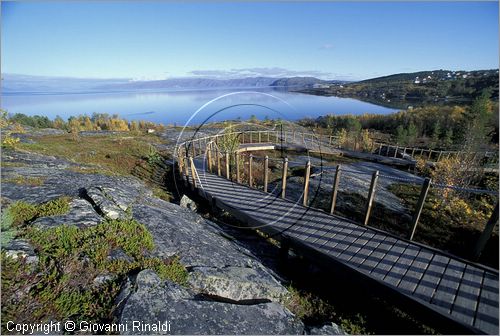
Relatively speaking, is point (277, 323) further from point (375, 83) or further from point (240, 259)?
point (375, 83)

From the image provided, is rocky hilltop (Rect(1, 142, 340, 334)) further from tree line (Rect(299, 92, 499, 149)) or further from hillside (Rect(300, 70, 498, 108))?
hillside (Rect(300, 70, 498, 108))

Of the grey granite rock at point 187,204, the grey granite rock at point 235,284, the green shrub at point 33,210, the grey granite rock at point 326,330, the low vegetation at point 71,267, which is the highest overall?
the green shrub at point 33,210

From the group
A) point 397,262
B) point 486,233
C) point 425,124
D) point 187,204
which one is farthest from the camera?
point 425,124

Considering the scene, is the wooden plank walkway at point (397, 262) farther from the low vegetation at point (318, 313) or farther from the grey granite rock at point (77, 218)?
the grey granite rock at point (77, 218)

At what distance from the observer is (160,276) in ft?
15.6

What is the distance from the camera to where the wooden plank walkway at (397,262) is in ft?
15.5

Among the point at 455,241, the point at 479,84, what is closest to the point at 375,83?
the point at 479,84

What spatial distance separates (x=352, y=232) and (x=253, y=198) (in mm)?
3978

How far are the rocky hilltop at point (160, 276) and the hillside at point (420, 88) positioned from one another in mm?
110728

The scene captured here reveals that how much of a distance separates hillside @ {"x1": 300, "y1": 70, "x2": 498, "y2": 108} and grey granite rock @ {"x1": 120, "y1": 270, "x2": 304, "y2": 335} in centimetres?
11252

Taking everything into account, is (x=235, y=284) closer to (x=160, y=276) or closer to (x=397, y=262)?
(x=160, y=276)

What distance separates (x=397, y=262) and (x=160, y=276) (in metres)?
5.18

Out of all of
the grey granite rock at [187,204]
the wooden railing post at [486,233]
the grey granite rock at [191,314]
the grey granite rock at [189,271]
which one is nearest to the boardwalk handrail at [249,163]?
the wooden railing post at [486,233]

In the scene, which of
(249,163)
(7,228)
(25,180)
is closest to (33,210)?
(7,228)
